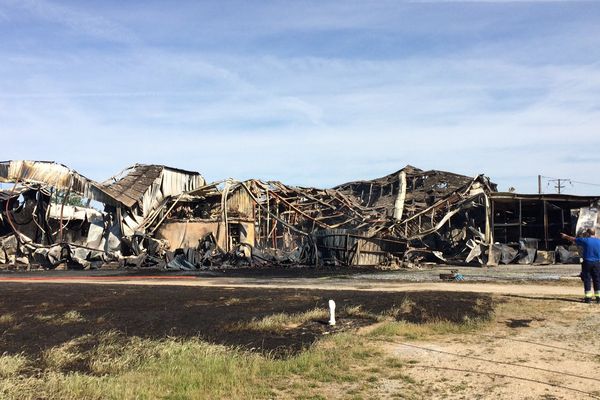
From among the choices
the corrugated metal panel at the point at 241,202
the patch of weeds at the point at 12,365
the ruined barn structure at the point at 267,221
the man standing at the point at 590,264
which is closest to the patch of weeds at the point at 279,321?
the patch of weeds at the point at 12,365

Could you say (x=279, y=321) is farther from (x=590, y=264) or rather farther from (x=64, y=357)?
(x=590, y=264)

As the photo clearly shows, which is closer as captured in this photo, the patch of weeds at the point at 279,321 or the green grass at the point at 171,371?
the green grass at the point at 171,371

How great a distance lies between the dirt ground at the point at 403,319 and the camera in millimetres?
6555

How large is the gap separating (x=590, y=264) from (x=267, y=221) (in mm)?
22914

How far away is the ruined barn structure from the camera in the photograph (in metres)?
28.1

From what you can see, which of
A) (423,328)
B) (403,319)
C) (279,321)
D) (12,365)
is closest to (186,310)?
(279,321)

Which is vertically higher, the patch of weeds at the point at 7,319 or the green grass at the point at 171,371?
the green grass at the point at 171,371

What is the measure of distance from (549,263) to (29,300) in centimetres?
2455

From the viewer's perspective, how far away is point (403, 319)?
10578 millimetres

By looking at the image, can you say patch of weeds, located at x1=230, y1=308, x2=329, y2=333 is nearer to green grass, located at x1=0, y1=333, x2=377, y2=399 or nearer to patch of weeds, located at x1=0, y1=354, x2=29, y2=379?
green grass, located at x1=0, y1=333, x2=377, y2=399

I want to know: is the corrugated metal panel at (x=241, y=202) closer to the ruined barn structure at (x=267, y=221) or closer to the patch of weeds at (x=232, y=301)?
the ruined barn structure at (x=267, y=221)

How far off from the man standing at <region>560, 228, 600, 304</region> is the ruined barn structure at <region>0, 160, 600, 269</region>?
13.9 m

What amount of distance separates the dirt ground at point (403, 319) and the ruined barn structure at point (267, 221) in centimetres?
1044

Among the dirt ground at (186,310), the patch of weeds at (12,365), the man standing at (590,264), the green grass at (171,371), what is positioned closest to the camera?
the green grass at (171,371)
